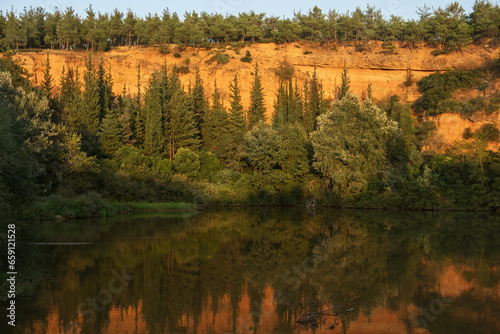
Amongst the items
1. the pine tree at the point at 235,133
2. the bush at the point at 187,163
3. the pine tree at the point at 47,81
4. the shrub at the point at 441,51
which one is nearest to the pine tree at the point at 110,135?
the bush at the point at 187,163

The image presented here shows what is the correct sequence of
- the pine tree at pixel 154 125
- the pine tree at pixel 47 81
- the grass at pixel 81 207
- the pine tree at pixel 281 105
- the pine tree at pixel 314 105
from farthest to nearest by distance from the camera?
the pine tree at pixel 281 105 < the pine tree at pixel 314 105 < the pine tree at pixel 47 81 < the pine tree at pixel 154 125 < the grass at pixel 81 207

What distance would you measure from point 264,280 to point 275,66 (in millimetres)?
47458

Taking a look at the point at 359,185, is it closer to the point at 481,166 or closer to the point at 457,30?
the point at 481,166

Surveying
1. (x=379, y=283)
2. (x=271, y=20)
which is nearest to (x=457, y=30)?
(x=271, y=20)

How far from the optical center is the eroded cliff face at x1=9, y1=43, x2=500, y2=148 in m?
56.5

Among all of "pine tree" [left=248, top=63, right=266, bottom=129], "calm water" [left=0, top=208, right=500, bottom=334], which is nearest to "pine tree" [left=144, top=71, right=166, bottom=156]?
"pine tree" [left=248, top=63, right=266, bottom=129]

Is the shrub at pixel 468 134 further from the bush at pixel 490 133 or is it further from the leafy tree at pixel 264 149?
the leafy tree at pixel 264 149

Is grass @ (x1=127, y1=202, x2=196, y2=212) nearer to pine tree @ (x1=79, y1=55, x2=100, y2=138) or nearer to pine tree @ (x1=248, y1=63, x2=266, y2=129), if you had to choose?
pine tree @ (x1=79, y1=55, x2=100, y2=138)

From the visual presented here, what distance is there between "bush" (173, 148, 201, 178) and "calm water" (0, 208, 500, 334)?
1533 centimetres

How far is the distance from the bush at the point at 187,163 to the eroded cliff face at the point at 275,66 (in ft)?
56.8

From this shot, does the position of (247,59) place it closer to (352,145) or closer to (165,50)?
(165,50)

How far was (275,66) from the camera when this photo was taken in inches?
2329

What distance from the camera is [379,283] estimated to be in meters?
13.8

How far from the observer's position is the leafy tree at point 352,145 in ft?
123
